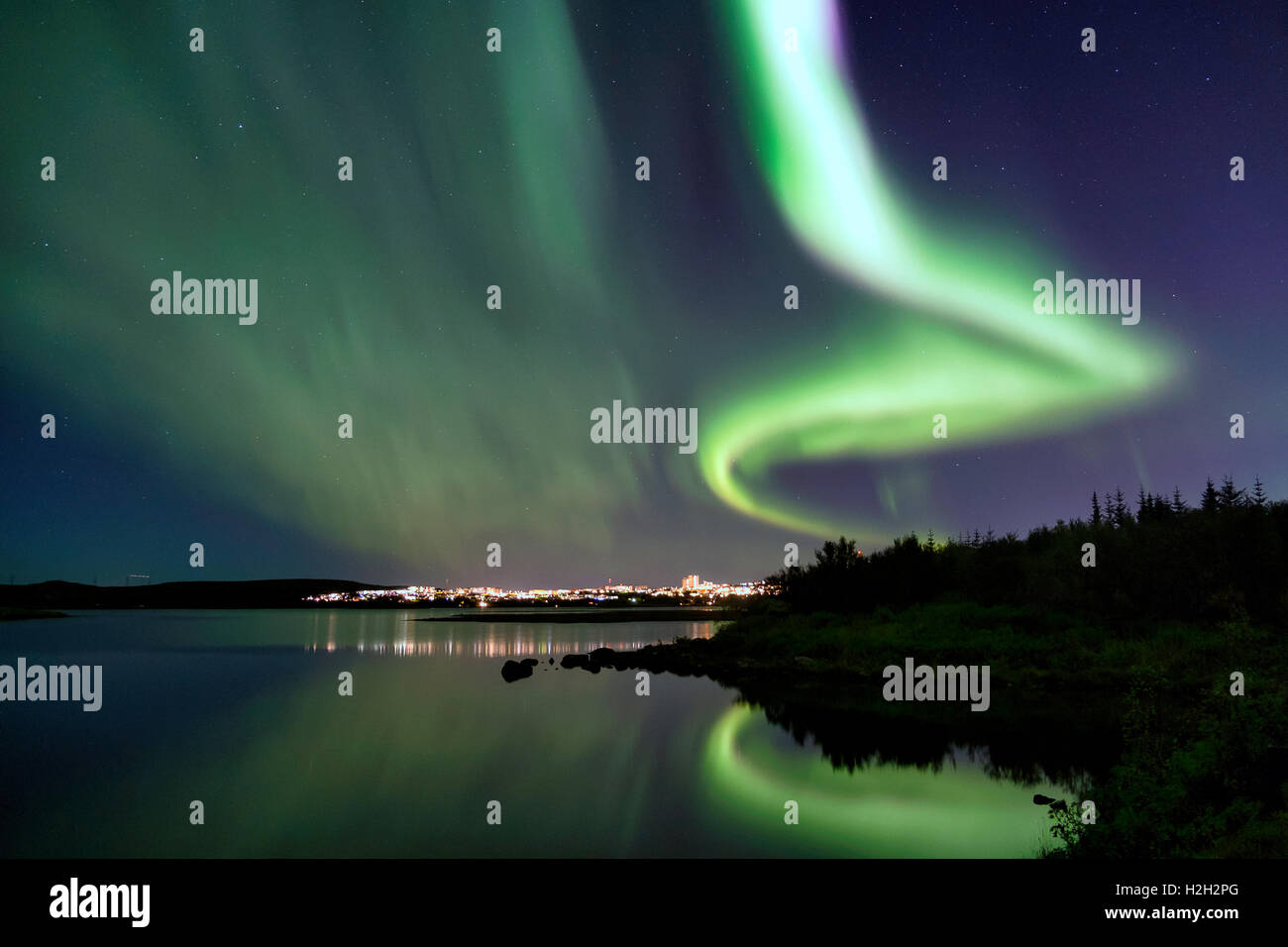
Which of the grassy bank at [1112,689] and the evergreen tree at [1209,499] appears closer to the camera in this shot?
the grassy bank at [1112,689]

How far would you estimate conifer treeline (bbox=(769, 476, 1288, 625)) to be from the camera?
5256 centimetres

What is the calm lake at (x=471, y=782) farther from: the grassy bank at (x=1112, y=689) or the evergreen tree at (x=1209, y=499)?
the evergreen tree at (x=1209, y=499)

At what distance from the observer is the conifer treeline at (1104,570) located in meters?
52.6

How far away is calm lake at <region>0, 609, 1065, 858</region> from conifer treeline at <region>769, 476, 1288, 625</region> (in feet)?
73.3

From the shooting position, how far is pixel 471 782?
2938cm

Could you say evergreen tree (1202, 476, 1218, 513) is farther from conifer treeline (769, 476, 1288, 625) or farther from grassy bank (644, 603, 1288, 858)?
grassy bank (644, 603, 1288, 858)

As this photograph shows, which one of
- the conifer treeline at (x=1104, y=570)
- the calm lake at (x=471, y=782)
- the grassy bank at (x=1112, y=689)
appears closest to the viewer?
the grassy bank at (x=1112, y=689)

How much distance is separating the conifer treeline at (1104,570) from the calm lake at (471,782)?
73.3 feet

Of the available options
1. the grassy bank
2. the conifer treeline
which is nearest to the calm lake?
the grassy bank

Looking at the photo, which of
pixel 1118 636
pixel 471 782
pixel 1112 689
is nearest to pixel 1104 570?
pixel 1118 636

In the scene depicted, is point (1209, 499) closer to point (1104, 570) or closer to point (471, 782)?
point (1104, 570)

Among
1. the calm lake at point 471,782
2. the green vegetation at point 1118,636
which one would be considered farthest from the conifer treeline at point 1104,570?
the calm lake at point 471,782
